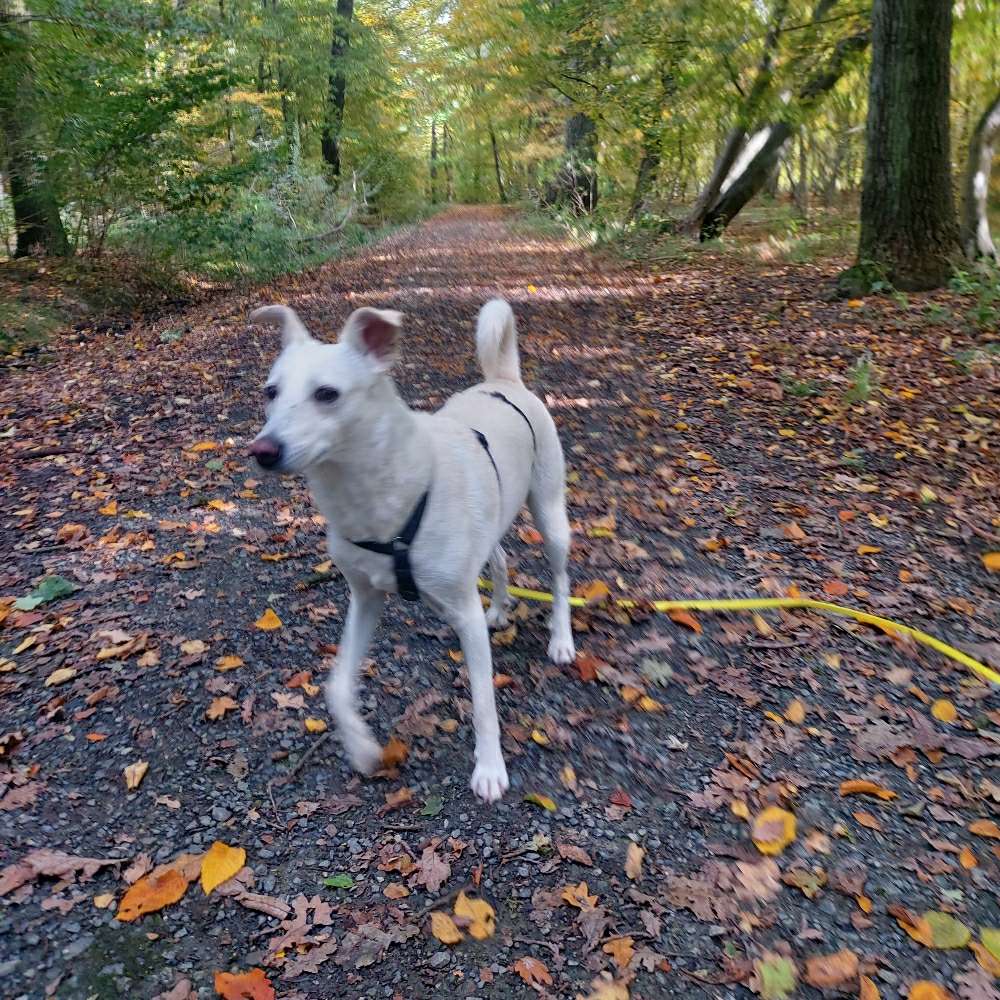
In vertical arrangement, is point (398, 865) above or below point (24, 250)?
below

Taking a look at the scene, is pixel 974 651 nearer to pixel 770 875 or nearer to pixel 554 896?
pixel 770 875

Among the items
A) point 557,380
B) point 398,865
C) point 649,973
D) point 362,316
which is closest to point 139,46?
point 557,380

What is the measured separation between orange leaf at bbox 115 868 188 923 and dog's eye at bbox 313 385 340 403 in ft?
5.74

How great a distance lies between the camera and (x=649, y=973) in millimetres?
2318

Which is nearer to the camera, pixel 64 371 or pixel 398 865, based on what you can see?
pixel 398 865

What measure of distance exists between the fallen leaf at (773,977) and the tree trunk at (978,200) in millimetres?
9675

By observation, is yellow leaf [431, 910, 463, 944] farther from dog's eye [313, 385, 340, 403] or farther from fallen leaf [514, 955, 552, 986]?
dog's eye [313, 385, 340, 403]

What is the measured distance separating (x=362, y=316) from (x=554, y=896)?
2166 mm

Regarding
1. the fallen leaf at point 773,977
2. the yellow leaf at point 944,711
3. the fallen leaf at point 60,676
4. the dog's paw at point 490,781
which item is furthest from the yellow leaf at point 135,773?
the yellow leaf at point 944,711

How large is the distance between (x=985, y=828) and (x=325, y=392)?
2935 millimetres

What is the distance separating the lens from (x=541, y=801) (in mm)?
2961

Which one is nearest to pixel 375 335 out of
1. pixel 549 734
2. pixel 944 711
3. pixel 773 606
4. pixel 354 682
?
pixel 354 682

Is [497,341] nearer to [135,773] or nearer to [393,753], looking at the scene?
[393,753]

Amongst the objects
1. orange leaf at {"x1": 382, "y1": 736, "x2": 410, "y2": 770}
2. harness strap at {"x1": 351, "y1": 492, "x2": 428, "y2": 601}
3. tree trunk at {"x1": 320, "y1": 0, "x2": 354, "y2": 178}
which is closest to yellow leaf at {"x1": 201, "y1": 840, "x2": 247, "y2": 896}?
orange leaf at {"x1": 382, "y1": 736, "x2": 410, "y2": 770}
